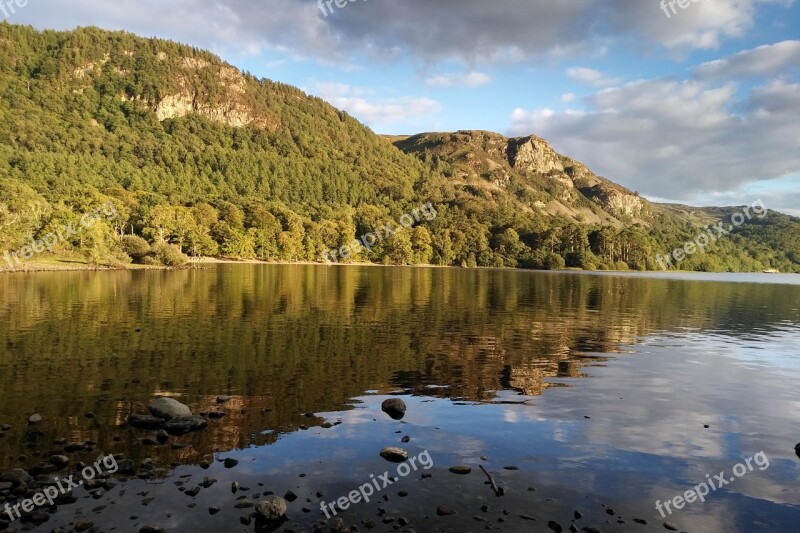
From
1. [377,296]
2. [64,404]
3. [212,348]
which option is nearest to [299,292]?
[377,296]

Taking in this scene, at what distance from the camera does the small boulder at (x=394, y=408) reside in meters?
23.9

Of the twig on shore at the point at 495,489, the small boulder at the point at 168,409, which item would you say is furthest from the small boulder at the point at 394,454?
the small boulder at the point at 168,409

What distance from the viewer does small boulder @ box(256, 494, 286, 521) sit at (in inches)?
539

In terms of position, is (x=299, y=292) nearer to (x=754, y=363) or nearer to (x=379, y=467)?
(x=754, y=363)

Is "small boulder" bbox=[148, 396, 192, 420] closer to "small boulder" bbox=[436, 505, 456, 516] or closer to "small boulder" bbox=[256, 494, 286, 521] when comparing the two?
"small boulder" bbox=[256, 494, 286, 521]

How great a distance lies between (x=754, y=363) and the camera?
3928cm

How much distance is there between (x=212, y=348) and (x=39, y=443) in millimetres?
18672
